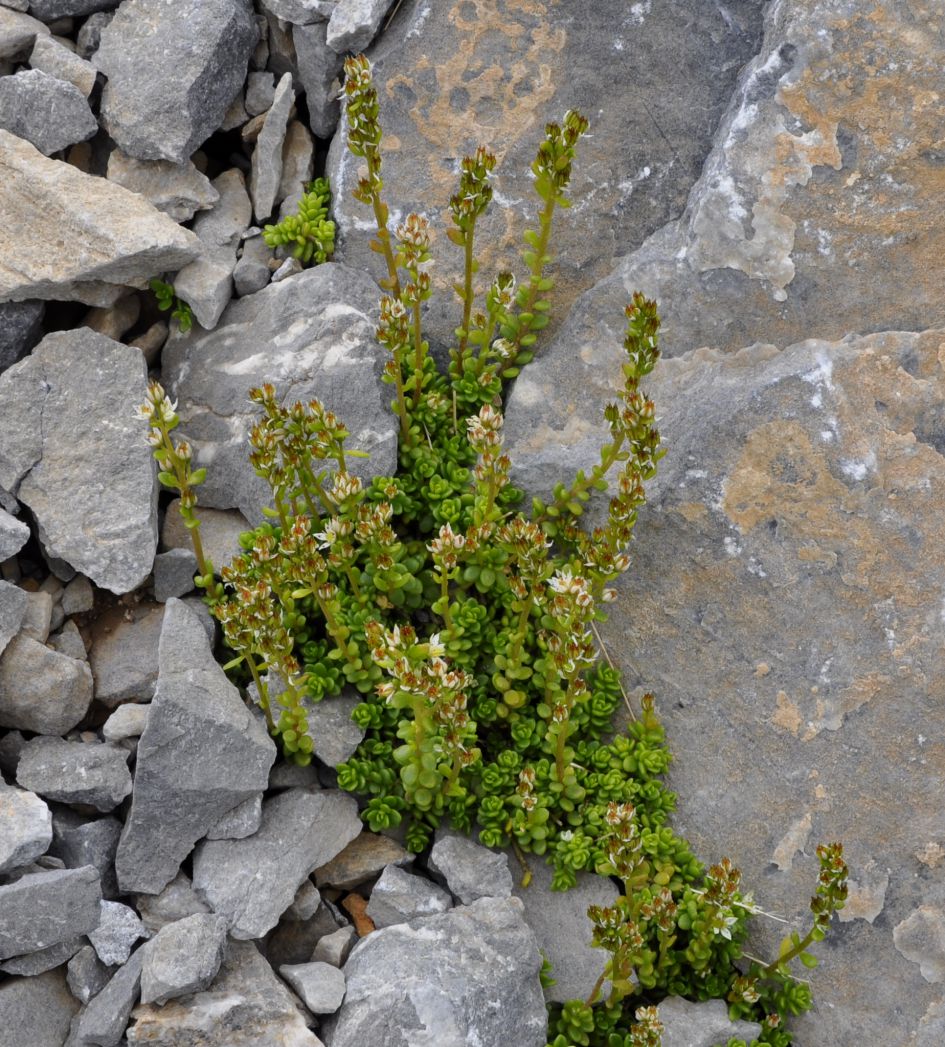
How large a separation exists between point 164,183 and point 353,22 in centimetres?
107

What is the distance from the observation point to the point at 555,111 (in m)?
5.57

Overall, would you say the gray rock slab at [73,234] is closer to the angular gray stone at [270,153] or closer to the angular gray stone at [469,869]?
the angular gray stone at [270,153]

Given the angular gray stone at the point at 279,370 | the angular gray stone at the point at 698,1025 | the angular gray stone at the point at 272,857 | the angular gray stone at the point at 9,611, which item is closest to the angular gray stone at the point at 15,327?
the angular gray stone at the point at 279,370

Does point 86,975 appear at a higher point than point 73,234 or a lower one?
lower

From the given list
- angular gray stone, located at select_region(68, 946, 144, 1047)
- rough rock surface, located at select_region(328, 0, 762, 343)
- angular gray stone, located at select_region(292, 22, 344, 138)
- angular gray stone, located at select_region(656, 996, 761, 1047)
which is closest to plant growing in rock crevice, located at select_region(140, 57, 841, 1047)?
angular gray stone, located at select_region(656, 996, 761, 1047)

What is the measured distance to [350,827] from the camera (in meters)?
4.59

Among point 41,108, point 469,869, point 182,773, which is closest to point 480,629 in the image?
point 469,869

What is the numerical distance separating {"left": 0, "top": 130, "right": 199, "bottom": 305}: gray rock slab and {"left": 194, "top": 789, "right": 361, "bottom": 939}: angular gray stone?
71.8 inches

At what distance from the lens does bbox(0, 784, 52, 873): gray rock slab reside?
13.5 feet

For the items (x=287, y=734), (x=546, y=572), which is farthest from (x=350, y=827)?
(x=546, y=572)

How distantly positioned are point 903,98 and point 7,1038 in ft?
15.4

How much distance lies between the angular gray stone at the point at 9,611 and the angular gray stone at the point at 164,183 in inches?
71.9

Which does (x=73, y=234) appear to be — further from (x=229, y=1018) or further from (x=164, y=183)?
(x=229, y=1018)

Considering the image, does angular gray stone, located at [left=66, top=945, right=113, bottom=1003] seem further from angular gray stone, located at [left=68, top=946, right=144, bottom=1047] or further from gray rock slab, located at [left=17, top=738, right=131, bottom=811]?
gray rock slab, located at [left=17, top=738, right=131, bottom=811]
